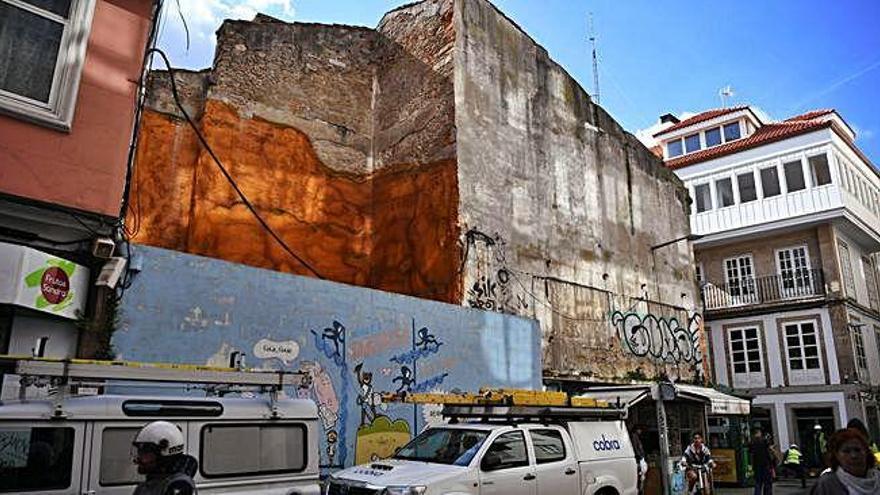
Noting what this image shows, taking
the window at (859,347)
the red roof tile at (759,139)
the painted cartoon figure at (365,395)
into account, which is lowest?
the painted cartoon figure at (365,395)

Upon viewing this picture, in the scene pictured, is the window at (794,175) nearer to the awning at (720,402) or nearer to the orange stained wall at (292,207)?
the awning at (720,402)

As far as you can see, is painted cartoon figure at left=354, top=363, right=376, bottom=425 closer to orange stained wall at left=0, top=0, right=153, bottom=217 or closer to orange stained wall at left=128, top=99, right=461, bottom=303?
orange stained wall at left=128, top=99, right=461, bottom=303

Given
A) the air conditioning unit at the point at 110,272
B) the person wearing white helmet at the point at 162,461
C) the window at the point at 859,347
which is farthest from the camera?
the window at the point at 859,347

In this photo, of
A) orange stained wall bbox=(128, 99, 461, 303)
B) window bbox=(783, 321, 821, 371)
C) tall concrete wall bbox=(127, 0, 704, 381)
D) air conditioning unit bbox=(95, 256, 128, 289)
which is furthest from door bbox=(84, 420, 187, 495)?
window bbox=(783, 321, 821, 371)

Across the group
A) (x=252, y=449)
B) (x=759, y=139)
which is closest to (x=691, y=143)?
(x=759, y=139)

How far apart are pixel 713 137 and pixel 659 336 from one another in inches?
656

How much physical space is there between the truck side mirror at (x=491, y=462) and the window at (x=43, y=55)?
266 inches

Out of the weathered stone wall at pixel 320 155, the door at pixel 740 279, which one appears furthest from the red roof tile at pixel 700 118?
the weathered stone wall at pixel 320 155

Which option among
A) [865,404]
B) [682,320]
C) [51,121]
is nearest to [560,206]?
[682,320]

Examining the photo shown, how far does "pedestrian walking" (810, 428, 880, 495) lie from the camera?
13.9ft

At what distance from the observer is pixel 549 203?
61.0ft

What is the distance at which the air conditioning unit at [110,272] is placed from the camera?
8.61 meters

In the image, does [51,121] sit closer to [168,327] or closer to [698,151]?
[168,327]

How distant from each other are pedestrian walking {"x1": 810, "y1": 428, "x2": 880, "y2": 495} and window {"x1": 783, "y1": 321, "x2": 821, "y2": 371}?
2636 cm
